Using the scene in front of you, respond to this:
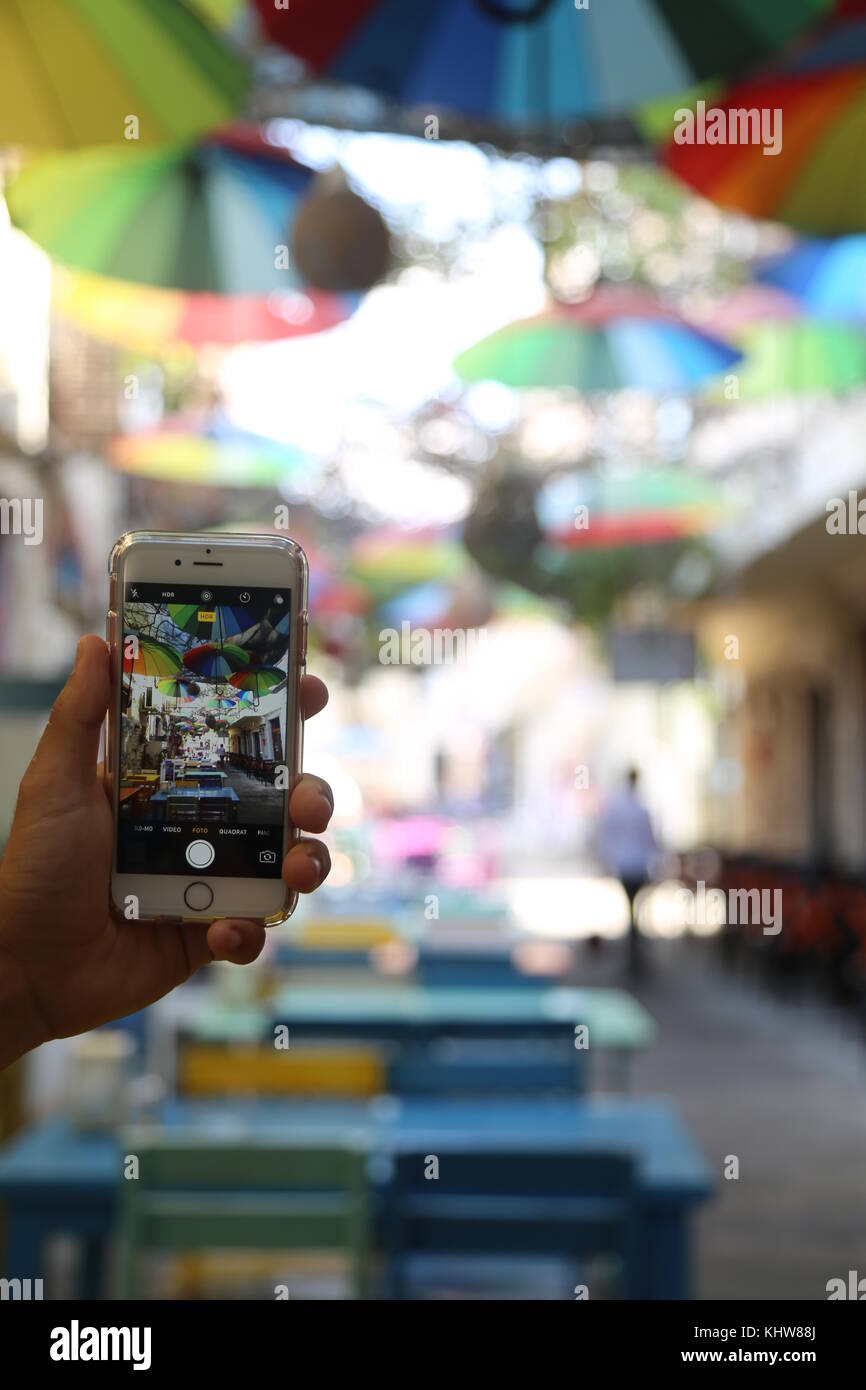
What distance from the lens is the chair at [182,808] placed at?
4.23 feet

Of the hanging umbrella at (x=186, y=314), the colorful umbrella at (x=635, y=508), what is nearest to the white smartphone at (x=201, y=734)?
the hanging umbrella at (x=186, y=314)

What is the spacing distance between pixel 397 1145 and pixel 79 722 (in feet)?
9.42

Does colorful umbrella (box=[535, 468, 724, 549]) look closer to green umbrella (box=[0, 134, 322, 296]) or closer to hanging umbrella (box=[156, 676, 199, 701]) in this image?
green umbrella (box=[0, 134, 322, 296])

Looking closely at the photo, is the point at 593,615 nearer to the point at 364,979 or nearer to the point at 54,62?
the point at 364,979

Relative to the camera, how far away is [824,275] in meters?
6.90

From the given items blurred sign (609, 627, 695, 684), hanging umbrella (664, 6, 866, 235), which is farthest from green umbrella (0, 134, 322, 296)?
blurred sign (609, 627, 695, 684)

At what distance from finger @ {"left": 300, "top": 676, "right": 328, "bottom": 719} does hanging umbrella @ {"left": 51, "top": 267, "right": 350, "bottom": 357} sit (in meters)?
4.92

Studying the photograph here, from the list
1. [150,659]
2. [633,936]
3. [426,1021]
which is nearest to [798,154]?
[426,1021]

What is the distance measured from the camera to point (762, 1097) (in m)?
9.84

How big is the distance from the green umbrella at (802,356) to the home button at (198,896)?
702 cm

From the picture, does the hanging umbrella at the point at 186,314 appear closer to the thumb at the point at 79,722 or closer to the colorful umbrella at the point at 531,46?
the colorful umbrella at the point at 531,46

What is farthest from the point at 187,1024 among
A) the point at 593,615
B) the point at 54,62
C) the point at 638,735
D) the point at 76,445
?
the point at 638,735
